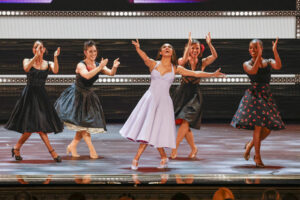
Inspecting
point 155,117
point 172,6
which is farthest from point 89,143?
point 172,6

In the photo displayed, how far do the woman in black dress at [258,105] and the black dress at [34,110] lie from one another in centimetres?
202

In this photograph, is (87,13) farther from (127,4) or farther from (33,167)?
(33,167)

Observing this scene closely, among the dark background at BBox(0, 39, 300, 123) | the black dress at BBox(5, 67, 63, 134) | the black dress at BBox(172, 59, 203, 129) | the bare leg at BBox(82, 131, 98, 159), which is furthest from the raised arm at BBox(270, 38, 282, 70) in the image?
the dark background at BBox(0, 39, 300, 123)

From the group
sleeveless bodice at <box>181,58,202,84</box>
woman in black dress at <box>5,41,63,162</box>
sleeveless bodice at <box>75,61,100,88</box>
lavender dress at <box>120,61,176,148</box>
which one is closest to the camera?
lavender dress at <box>120,61,176,148</box>

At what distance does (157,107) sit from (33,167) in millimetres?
1392

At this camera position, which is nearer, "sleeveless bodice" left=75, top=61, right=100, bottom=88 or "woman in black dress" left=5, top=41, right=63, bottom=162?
"woman in black dress" left=5, top=41, right=63, bottom=162

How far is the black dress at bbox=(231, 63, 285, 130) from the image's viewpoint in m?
6.14

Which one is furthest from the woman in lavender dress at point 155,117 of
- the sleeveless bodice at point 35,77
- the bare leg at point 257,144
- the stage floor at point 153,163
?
the sleeveless bodice at point 35,77

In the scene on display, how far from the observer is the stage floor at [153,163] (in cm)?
506

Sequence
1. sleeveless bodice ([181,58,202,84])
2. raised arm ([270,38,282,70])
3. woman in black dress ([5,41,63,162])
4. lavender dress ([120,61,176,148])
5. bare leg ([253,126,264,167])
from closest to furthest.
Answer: lavender dress ([120,61,176,148]) → raised arm ([270,38,282,70]) → bare leg ([253,126,264,167]) → woman in black dress ([5,41,63,162]) → sleeveless bodice ([181,58,202,84])

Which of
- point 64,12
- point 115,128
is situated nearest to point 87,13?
point 64,12

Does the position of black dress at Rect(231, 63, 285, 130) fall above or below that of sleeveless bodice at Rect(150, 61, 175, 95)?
below

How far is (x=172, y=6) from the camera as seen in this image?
1109 cm

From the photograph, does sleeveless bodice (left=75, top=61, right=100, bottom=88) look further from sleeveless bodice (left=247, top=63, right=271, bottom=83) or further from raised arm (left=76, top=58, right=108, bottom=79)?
sleeveless bodice (left=247, top=63, right=271, bottom=83)
